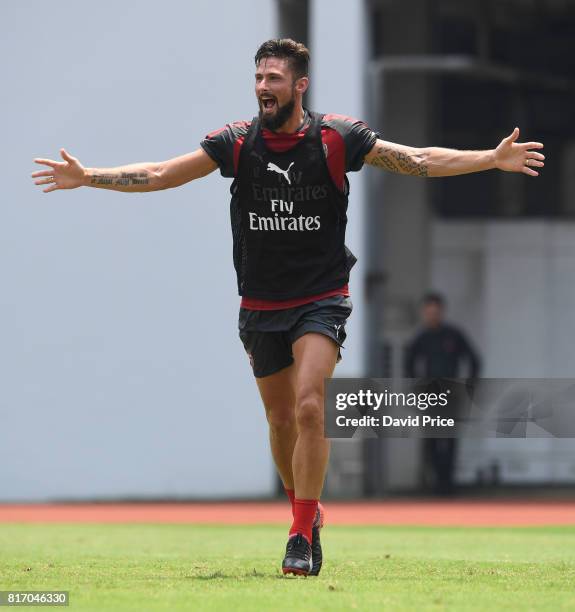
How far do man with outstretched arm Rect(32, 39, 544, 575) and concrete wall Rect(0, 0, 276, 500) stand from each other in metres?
9.31

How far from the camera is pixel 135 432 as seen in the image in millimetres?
16359

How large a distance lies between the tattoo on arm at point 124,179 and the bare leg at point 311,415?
1.09m

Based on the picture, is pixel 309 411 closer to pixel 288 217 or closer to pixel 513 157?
pixel 288 217

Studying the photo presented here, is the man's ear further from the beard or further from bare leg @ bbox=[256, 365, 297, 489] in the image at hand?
bare leg @ bbox=[256, 365, 297, 489]

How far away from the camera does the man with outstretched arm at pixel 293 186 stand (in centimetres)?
662

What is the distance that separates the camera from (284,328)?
672 cm

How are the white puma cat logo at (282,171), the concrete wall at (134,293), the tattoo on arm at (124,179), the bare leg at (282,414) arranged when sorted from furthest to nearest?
the concrete wall at (134,293) → the bare leg at (282,414) → the tattoo on arm at (124,179) → the white puma cat logo at (282,171)

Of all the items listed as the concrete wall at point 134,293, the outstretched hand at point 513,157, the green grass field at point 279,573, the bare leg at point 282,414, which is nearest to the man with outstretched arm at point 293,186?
the outstretched hand at point 513,157

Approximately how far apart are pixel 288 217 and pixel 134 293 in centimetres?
974

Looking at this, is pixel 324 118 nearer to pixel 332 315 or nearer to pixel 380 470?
pixel 332 315

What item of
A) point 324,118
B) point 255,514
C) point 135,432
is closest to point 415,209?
point 135,432

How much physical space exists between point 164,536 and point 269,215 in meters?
4.54

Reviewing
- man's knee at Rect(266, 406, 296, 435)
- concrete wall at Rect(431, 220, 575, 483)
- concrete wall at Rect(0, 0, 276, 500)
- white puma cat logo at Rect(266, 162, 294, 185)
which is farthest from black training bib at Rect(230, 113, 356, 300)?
concrete wall at Rect(431, 220, 575, 483)

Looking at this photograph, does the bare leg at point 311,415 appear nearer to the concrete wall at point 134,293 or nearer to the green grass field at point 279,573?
the green grass field at point 279,573
